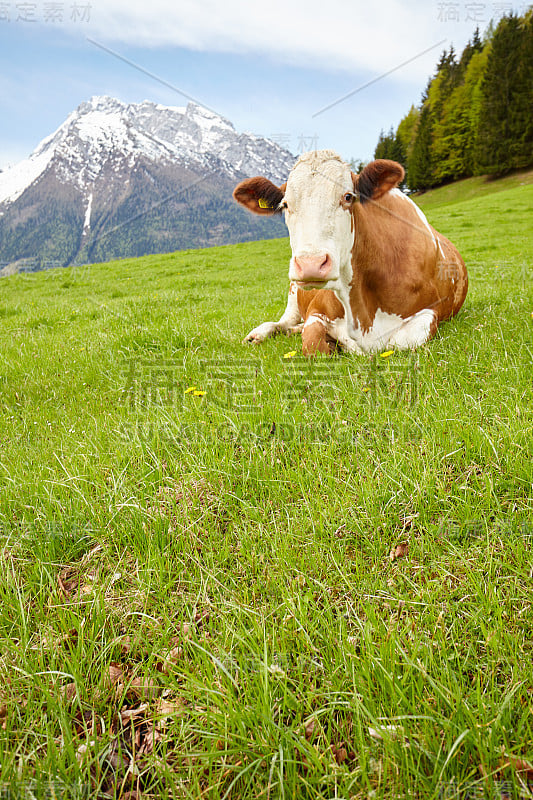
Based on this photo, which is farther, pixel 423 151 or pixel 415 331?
pixel 423 151

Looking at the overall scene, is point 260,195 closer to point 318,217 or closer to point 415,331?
point 318,217

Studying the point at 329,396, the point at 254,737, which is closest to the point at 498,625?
the point at 254,737

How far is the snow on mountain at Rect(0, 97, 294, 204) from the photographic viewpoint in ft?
19.3

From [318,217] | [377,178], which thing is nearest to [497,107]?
[377,178]

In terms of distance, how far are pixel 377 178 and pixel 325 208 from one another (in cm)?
93

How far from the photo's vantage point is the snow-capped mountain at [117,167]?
5.45 m

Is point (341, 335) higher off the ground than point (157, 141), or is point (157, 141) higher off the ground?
point (157, 141)

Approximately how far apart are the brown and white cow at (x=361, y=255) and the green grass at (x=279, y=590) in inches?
39.7

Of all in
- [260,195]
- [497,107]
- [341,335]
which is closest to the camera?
[260,195]

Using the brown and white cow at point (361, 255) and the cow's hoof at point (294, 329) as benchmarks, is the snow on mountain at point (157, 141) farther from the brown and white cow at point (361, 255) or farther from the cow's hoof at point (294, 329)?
the cow's hoof at point (294, 329)

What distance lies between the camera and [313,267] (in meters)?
3.69

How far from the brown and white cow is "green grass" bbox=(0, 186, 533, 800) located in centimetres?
101

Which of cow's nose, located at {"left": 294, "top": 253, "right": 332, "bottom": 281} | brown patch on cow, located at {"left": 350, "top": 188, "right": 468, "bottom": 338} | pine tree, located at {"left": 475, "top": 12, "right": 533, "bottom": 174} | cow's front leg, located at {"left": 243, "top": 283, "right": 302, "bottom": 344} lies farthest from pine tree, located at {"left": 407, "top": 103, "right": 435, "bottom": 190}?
cow's nose, located at {"left": 294, "top": 253, "right": 332, "bottom": 281}

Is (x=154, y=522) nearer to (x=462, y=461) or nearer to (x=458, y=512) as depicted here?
(x=458, y=512)
